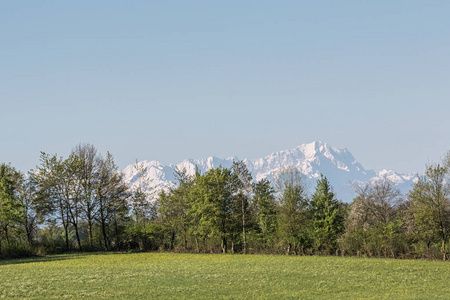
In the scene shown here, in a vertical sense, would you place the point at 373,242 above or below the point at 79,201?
below

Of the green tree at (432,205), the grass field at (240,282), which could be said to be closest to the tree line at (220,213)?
the green tree at (432,205)

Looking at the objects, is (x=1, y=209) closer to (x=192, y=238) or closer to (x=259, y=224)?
(x=192, y=238)

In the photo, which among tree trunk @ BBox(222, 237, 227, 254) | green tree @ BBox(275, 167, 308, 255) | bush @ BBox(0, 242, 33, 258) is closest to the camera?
green tree @ BBox(275, 167, 308, 255)

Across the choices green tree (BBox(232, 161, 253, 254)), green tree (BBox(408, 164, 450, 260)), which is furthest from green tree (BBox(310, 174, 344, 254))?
green tree (BBox(232, 161, 253, 254))

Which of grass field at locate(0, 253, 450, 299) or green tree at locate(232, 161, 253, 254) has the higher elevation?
green tree at locate(232, 161, 253, 254)

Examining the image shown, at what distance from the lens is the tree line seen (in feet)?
169

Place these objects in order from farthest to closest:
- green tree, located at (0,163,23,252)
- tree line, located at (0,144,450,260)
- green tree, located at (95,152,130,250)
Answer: green tree, located at (95,152,130,250) → green tree, located at (0,163,23,252) → tree line, located at (0,144,450,260)

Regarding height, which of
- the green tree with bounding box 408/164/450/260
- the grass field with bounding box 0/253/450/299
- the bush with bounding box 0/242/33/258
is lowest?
the grass field with bounding box 0/253/450/299

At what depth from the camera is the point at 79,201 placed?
7069 cm

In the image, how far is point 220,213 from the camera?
202 feet

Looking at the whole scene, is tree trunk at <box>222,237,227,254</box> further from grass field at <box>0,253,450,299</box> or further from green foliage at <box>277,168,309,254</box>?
grass field at <box>0,253,450,299</box>

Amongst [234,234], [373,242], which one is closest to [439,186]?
A: [373,242]

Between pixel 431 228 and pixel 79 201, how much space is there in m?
49.8

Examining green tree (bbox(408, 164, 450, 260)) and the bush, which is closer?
green tree (bbox(408, 164, 450, 260))
